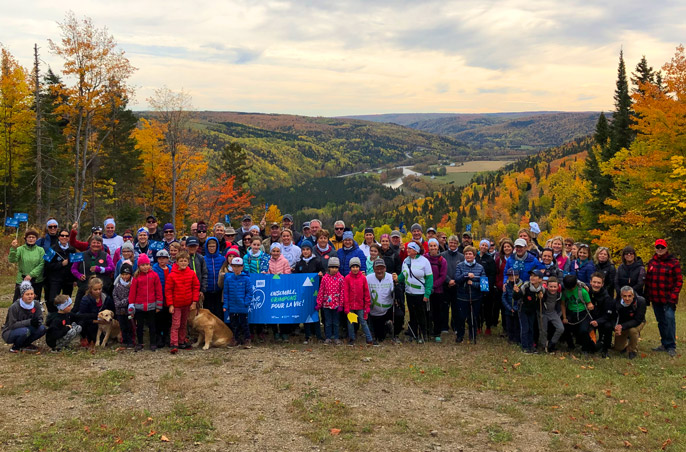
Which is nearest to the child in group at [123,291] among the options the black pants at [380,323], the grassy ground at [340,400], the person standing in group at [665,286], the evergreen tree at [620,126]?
the grassy ground at [340,400]

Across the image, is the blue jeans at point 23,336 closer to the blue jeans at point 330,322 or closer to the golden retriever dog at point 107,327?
the golden retriever dog at point 107,327

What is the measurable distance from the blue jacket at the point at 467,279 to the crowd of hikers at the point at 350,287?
0.02 m

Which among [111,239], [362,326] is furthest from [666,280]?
[111,239]

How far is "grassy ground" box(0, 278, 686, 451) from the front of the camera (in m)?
5.88

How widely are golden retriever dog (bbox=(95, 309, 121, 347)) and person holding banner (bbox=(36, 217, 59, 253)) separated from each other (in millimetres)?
2198

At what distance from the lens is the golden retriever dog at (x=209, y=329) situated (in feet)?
31.5

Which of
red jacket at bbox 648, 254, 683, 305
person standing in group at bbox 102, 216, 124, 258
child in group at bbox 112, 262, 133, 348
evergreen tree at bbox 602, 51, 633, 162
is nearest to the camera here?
child in group at bbox 112, 262, 133, 348

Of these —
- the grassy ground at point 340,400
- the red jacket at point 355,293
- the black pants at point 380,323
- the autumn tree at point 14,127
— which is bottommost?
the grassy ground at point 340,400

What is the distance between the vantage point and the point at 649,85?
25.1m

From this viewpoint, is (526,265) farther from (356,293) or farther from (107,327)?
(107,327)

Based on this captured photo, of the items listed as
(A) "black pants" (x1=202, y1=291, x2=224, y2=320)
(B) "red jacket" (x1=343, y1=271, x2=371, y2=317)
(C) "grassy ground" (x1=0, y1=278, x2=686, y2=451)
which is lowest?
(C) "grassy ground" (x1=0, y1=278, x2=686, y2=451)

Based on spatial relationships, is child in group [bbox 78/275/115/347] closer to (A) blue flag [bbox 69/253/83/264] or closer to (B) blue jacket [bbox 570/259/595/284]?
(A) blue flag [bbox 69/253/83/264]

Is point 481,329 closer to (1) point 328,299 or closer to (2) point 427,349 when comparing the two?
(2) point 427,349

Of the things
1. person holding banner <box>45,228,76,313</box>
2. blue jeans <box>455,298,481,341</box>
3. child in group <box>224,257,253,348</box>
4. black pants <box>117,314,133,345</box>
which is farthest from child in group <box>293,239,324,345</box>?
person holding banner <box>45,228,76,313</box>
